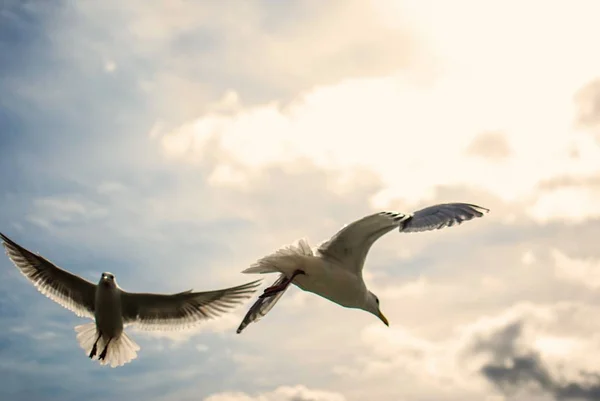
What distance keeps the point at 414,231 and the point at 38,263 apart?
8.26m

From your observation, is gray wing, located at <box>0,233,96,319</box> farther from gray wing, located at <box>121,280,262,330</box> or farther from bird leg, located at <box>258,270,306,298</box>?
bird leg, located at <box>258,270,306,298</box>

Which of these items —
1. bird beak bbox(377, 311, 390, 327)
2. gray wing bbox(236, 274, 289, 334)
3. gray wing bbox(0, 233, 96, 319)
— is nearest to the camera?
gray wing bbox(236, 274, 289, 334)

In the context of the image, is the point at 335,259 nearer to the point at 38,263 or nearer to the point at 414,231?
the point at 414,231

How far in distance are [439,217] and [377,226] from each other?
2.86 feet

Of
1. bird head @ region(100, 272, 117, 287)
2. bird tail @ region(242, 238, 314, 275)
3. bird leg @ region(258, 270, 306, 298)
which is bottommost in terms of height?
bird leg @ region(258, 270, 306, 298)

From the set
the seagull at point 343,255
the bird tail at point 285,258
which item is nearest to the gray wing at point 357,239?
the seagull at point 343,255

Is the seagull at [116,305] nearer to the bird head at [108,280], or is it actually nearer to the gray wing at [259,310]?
the bird head at [108,280]

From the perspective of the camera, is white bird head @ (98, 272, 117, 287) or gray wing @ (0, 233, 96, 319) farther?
gray wing @ (0, 233, 96, 319)

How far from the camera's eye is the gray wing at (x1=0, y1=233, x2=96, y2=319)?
45.2 feet

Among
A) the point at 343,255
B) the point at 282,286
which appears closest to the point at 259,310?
the point at 282,286

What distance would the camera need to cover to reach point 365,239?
10008 mm

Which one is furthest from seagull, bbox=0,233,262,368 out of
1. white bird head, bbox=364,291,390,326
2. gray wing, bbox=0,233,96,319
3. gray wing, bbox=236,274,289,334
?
white bird head, bbox=364,291,390,326

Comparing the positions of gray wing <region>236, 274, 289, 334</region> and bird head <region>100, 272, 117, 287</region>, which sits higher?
bird head <region>100, 272, 117, 287</region>

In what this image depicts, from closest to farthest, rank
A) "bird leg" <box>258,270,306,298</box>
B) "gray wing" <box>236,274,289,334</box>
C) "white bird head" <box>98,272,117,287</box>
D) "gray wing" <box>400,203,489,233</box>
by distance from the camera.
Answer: "gray wing" <box>400,203,489,233</box>, "bird leg" <box>258,270,306,298</box>, "gray wing" <box>236,274,289,334</box>, "white bird head" <box>98,272,117,287</box>
